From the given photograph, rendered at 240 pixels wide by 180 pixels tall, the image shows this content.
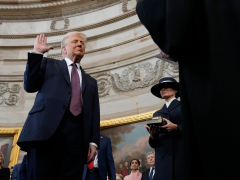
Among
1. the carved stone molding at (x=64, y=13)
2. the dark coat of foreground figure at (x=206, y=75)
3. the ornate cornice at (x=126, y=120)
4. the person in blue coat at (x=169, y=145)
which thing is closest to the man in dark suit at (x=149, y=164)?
the ornate cornice at (x=126, y=120)

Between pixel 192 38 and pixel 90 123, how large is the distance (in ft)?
Answer: 4.69

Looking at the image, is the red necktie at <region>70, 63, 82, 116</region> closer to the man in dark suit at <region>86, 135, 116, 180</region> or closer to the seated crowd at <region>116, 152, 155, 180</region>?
the man in dark suit at <region>86, 135, 116, 180</region>

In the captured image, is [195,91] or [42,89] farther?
[42,89]

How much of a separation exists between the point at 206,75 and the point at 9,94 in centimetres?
836

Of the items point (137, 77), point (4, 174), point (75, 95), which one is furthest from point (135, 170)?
point (75, 95)

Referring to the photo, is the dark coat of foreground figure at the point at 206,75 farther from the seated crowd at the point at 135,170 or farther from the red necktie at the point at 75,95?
the seated crowd at the point at 135,170

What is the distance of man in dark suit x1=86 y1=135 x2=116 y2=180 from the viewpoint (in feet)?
14.5

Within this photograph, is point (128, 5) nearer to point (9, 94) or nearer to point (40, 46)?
point (9, 94)

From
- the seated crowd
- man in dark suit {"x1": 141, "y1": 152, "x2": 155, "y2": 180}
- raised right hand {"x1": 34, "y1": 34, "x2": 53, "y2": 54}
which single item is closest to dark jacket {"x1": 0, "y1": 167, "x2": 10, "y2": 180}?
the seated crowd

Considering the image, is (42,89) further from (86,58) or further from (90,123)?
(86,58)

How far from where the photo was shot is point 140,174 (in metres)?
5.81

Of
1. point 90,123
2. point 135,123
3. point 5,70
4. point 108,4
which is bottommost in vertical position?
point 90,123

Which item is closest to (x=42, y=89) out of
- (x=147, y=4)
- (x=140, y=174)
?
(x=147, y=4)

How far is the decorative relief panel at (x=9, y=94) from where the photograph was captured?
8.42 meters
